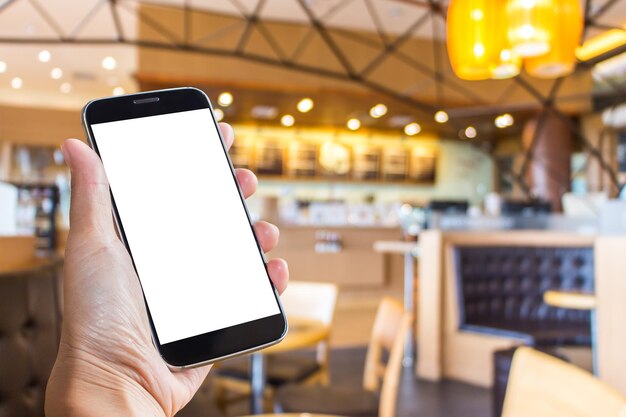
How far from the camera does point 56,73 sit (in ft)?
34.3

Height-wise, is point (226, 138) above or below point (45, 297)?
above

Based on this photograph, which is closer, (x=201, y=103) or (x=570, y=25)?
(x=201, y=103)

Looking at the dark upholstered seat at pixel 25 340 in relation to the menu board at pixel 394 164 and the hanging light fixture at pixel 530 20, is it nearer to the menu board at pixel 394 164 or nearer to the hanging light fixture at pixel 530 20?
the hanging light fixture at pixel 530 20

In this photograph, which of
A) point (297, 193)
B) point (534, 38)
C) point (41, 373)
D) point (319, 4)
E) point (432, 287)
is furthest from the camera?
point (297, 193)

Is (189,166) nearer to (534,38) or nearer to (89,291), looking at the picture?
(89,291)

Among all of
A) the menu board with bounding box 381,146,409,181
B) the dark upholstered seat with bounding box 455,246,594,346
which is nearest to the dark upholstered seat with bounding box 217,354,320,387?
the dark upholstered seat with bounding box 455,246,594,346

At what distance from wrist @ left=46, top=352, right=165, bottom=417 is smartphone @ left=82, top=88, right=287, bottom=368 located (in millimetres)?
133

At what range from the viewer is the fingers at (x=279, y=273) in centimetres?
93

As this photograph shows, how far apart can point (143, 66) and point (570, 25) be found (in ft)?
21.7

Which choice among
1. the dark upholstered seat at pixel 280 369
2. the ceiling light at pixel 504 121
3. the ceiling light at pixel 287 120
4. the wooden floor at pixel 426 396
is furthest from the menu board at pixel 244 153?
the dark upholstered seat at pixel 280 369

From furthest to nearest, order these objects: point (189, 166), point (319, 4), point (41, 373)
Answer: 1. point (319, 4)
2. point (41, 373)
3. point (189, 166)

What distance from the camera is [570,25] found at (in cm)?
295

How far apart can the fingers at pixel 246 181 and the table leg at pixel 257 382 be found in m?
2.23

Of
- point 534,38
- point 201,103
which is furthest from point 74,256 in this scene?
point 534,38
